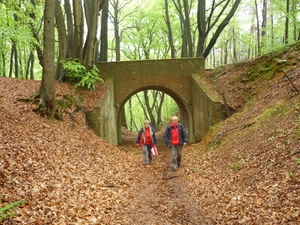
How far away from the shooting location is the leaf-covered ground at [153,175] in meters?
4.95

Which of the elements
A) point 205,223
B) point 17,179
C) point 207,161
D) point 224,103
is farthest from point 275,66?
point 17,179

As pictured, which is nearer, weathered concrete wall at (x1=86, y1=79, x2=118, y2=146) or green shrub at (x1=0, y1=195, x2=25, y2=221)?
green shrub at (x1=0, y1=195, x2=25, y2=221)

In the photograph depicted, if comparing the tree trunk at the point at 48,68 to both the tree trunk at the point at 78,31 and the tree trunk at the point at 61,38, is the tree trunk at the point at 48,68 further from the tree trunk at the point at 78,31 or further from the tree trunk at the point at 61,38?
the tree trunk at the point at 61,38

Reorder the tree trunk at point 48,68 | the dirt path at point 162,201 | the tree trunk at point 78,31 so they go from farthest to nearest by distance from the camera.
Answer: the tree trunk at point 78,31
the tree trunk at point 48,68
the dirt path at point 162,201

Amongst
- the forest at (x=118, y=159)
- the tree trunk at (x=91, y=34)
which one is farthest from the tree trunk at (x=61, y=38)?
the tree trunk at (x=91, y=34)

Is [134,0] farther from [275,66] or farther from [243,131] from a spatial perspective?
[243,131]

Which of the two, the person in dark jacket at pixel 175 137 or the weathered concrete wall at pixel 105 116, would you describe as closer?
the person in dark jacket at pixel 175 137

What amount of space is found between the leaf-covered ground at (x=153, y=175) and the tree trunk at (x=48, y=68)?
0.43m

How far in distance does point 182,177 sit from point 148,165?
87.3 inches

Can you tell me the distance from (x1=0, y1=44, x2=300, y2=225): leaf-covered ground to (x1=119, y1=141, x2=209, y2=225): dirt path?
0.02 metres

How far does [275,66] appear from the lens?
45.1 ft

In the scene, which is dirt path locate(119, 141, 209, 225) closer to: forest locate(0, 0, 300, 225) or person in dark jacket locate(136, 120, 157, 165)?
forest locate(0, 0, 300, 225)

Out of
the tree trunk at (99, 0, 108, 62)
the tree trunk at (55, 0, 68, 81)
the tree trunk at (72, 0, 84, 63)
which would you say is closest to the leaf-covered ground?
the tree trunk at (55, 0, 68, 81)

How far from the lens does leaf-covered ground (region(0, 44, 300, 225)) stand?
4949 millimetres
